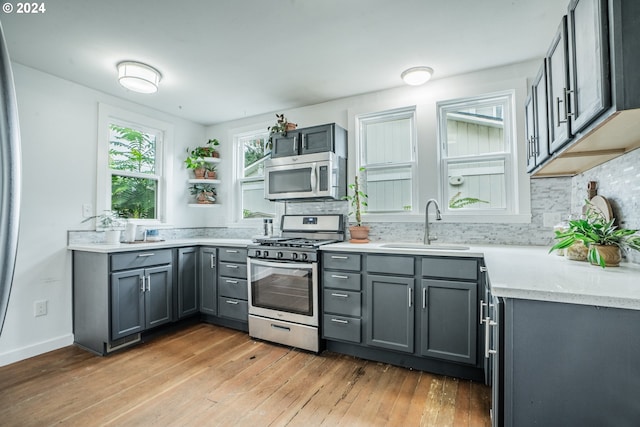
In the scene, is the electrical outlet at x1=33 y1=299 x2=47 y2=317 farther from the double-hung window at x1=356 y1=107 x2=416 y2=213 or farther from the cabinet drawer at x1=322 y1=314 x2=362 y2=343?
the double-hung window at x1=356 y1=107 x2=416 y2=213

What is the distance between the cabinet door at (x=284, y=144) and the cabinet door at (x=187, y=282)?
4.51ft

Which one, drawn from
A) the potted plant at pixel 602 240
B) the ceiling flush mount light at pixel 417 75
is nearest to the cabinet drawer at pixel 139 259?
the ceiling flush mount light at pixel 417 75

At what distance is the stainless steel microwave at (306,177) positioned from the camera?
10.1ft

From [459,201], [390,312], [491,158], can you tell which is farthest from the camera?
[459,201]

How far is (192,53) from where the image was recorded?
249cm

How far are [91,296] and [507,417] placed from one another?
122 inches

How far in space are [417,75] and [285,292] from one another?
2212 mm

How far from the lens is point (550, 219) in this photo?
2535 millimetres

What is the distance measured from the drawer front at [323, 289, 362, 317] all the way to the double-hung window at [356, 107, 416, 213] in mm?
1031

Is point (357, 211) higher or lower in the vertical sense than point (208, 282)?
higher

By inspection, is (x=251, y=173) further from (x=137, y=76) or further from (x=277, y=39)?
(x=277, y=39)

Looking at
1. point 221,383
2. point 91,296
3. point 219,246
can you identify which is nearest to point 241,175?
point 219,246

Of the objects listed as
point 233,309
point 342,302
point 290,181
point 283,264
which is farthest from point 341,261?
point 233,309

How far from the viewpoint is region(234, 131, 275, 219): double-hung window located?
3951 millimetres
